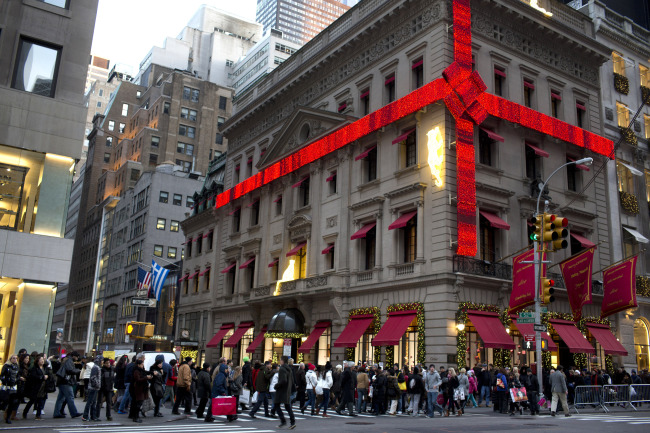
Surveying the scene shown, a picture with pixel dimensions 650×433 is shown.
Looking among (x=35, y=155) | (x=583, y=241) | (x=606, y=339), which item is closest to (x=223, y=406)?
(x=35, y=155)

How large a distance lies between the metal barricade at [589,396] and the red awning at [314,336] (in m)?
Answer: 14.6

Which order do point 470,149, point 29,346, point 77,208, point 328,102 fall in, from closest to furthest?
point 29,346 < point 470,149 < point 328,102 < point 77,208

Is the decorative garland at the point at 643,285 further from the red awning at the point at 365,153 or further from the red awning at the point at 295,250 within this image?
the red awning at the point at 295,250

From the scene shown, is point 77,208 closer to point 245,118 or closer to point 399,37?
point 245,118

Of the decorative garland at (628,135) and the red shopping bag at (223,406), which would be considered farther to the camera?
the decorative garland at (628,135)

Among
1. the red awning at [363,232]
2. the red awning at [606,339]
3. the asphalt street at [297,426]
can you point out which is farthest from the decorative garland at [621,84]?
the asphalt street at [297,426]

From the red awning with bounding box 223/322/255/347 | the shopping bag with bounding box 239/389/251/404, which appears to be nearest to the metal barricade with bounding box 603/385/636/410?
the shopping bag with bounding box 239/389/251/404

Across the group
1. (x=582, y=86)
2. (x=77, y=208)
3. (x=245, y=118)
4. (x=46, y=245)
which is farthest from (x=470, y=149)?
(x=77, y=208)

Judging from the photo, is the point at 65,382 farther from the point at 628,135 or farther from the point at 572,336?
the point at 628,135

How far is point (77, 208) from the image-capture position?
5002 inches

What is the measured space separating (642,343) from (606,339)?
477 centimetres

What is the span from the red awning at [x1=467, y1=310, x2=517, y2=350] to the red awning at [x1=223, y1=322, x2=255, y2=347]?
18.8 m

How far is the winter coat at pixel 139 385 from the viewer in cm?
1786

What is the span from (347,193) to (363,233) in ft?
12.1
